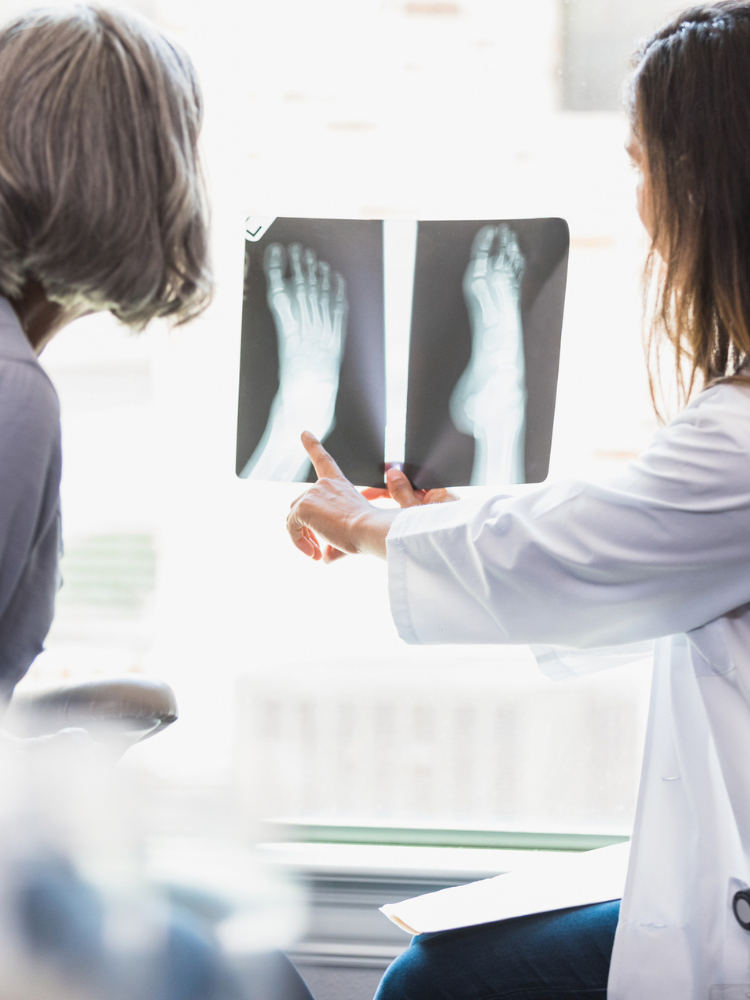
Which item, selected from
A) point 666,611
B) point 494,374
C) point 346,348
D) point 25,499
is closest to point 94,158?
point 25,499

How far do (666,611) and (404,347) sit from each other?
0.43 metres

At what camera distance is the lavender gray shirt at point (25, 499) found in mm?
684

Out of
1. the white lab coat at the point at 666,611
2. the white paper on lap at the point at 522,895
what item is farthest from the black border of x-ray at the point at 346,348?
the white paper on lap at the point at 522,895

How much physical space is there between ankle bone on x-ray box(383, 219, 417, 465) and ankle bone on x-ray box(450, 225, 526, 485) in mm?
62

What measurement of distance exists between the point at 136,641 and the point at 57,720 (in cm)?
50

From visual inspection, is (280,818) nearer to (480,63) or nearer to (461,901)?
(461,901)

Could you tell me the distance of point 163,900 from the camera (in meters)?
1.04

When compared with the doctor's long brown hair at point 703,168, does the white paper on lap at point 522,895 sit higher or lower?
lower

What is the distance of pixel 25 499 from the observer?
27.5 inches

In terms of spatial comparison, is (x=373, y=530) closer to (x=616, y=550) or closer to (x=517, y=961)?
(x=616, y=550)

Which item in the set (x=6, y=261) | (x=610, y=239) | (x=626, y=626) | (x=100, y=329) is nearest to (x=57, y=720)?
(x=6, y=261)

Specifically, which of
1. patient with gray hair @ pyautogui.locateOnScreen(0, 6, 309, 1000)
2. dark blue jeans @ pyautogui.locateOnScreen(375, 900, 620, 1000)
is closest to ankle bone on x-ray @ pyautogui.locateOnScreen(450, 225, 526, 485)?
patient with gray hair @ pyautogui.locateOnScreen(0, 6, 309, 1000)

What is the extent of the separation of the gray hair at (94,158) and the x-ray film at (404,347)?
25cm

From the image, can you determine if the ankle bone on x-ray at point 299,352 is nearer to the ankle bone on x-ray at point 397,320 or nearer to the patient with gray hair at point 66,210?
the ankle bone on x-ray at point 397,320
